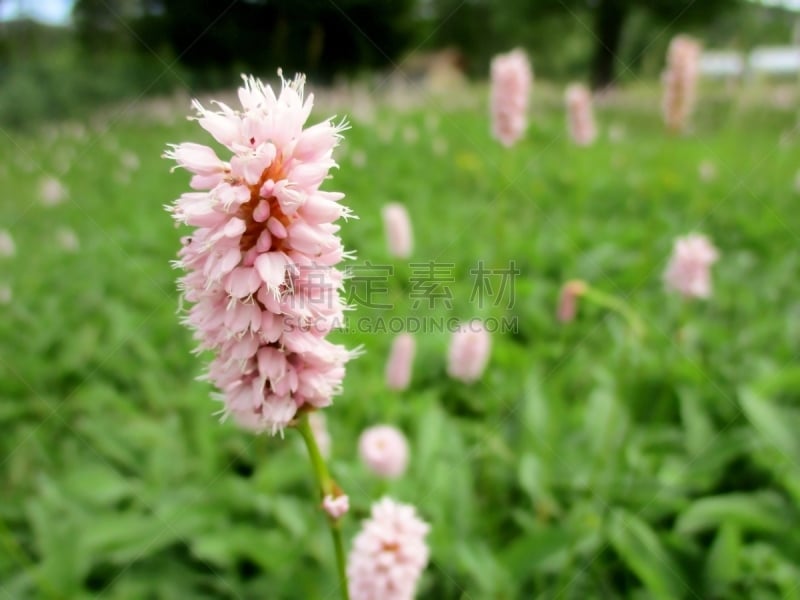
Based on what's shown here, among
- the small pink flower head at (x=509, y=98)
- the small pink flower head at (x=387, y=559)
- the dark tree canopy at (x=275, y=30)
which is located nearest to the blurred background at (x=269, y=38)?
the dark tree canopy at (x=275, y=30)

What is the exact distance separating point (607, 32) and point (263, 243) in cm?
2426

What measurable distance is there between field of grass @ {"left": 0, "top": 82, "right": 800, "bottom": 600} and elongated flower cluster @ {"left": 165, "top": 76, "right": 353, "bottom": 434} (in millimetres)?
1403

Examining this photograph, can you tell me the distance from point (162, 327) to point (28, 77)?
48.8ft

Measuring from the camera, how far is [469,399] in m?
3.67

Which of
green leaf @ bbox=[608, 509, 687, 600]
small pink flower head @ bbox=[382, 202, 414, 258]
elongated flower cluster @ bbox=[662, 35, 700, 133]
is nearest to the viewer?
green leaf @ bbox=[608, 509, 687, 600]

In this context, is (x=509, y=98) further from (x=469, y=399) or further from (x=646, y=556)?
(x=646, y=556)

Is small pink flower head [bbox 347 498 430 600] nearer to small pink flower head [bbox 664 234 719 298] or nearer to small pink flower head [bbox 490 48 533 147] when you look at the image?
small pink flower head [bbox 664 234 719 298]

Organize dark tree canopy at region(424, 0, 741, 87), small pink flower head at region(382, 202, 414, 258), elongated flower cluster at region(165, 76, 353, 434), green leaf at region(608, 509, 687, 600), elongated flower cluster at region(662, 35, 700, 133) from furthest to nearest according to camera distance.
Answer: dark tree canopy at region(424, 0, 741, 87) → elongated flower cluster at region(662, 35, 700, 133) → small pink flower head at region(382, 202, 414, 258) → green leaf at region(608, 509, 687, 600) → elongated flower cluster at region(165, 76, 353, 434)

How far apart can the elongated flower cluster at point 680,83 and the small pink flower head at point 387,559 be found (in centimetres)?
384

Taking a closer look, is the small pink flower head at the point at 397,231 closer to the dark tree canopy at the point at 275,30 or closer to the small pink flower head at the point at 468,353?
the small pink flower head at the point at 468,353

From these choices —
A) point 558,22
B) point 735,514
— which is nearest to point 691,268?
point 735,514

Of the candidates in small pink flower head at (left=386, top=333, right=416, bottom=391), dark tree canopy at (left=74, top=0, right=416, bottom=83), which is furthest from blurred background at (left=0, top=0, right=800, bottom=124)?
small pink flower head at (left=386, top=333, right=416, bottom=391)

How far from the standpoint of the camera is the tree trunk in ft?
66.7

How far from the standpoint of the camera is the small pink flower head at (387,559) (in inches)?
64.9
